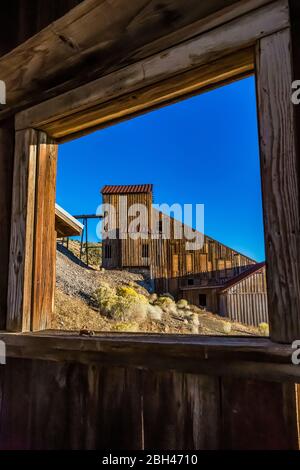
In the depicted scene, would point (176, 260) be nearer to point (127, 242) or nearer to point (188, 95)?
point (127, 242)

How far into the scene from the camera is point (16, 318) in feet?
4.68

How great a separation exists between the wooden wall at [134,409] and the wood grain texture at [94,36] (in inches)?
46.3

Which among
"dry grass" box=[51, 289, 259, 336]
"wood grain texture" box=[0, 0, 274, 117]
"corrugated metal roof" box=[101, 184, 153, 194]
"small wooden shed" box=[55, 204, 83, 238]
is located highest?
"corrugated metal roof" box=[101, 184, 153, 194]

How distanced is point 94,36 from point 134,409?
4.61 ft

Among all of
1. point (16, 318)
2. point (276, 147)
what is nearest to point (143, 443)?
point (16, 318)

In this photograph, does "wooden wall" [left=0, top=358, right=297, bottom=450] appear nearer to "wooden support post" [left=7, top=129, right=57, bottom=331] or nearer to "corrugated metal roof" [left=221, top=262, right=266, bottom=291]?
"wooden support post" [left=7, top=129, right=57, bottom=331]

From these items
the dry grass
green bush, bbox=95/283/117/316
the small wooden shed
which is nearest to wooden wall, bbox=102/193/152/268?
green bush, bbox=95/283/117/316

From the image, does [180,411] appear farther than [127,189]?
No

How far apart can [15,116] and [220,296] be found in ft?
70.0

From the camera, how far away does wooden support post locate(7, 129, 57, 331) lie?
144cm

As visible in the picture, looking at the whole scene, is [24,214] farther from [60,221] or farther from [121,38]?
[60,221]

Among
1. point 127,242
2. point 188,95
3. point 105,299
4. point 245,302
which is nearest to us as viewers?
point 188,95

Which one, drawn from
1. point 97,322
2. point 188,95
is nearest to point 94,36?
point 188,95

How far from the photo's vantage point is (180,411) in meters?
1.03
